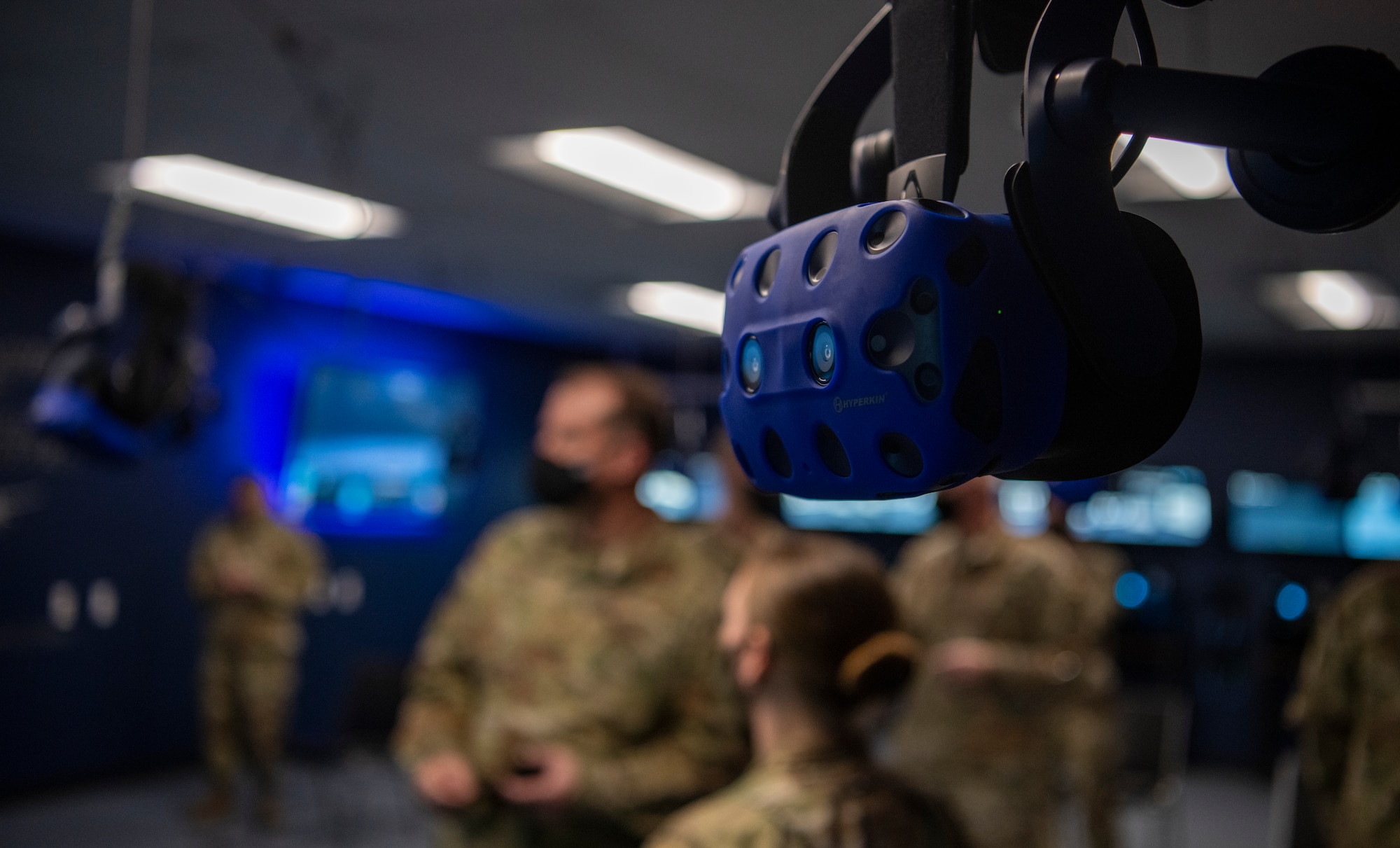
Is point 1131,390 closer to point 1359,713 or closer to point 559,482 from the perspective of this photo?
point 559,482

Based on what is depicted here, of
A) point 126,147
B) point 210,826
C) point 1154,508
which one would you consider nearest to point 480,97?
point 126,147

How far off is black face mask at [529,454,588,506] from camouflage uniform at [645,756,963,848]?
2.85ft

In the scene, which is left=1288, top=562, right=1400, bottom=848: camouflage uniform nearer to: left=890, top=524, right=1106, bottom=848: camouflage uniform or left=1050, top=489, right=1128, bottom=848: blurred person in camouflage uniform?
left=890, top=524, right=1106, bottom=848: camouflage uniform

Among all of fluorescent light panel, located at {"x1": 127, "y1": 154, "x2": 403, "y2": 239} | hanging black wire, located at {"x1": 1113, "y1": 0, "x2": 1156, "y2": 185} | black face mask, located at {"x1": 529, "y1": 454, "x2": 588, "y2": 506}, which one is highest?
fluorescent light panel, located at {"x1": 127, "y1": 154, "x2": 403, "y2": 239}

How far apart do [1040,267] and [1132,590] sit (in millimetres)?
8628

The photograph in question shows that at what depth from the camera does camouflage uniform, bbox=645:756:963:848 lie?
4.20 feet

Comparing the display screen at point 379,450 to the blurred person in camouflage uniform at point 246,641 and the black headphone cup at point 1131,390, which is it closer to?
the blurred person in camouflage uniform at point 246,641

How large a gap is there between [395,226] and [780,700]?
4.61 meters

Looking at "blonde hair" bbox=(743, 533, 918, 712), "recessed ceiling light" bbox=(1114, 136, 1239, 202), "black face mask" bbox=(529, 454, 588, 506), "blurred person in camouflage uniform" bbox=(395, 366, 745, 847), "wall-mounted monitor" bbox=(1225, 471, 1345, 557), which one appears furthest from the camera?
"wall-mounted monitor" bbox=(1225, 471, 1345, 557)

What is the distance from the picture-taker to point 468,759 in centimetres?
213

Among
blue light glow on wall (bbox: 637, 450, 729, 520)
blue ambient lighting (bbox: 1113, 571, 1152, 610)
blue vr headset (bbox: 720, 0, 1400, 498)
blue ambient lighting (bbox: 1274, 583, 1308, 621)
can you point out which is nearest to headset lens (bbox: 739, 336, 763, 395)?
blue vr headset (bbox: 720, 0, 1400, 498)

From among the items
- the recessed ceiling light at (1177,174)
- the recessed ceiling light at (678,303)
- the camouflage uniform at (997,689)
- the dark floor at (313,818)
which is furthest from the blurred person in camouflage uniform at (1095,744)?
the recessed ceiling light at (678,303)

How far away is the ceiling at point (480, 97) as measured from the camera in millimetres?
2779

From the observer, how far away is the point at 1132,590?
853 cm
